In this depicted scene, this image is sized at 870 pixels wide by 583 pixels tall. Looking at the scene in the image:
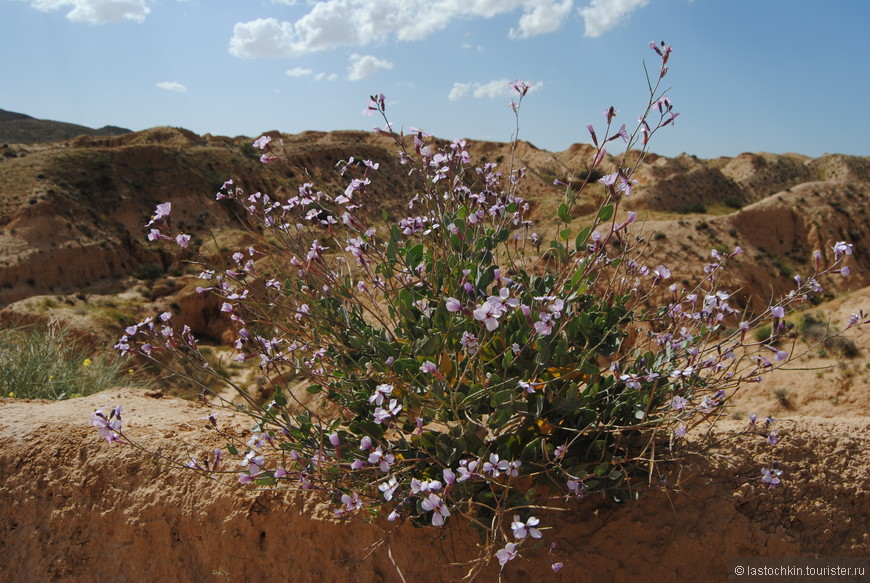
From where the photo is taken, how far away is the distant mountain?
71.5m

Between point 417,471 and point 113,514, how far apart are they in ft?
5.88

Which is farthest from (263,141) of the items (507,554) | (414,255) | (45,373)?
(45,373)

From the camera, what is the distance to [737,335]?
2639mm

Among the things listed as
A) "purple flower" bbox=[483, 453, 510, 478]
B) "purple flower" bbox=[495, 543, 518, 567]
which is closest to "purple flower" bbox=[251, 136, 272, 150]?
"purple flower" bbox=[483, 453, 510, 478]

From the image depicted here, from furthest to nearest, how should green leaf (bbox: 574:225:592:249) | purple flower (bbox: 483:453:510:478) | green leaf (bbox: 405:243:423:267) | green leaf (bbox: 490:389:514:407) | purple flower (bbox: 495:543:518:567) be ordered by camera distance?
green leaf (bbox: 405:243:423:267) < green leaf (bbox: 574:225:592:249) < green leaf (bbox: 490:389:514:407) < purple flower (bbox: 483:453:510:478) < purple flower (bbox: 495:543:518:567)

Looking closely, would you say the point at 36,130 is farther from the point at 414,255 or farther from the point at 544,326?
the point at 544,326

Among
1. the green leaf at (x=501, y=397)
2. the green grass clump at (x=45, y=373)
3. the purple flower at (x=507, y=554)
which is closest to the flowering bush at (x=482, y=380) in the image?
the green leaf at (x=501, y=397)

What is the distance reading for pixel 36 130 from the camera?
79188 mm

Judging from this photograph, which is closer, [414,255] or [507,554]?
[507,554]

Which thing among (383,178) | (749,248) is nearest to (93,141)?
(383,178)

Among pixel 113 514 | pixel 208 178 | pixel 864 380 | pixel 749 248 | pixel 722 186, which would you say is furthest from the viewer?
pixel 722 186

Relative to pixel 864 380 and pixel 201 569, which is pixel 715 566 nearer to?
pixel 201 569

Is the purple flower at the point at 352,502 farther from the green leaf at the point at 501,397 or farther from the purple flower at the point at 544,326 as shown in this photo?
the purple flower at the point at 544,326

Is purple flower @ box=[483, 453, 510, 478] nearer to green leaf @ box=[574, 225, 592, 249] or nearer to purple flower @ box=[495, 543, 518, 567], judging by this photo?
purple flower @ box=[495, 543, 518, 567]
